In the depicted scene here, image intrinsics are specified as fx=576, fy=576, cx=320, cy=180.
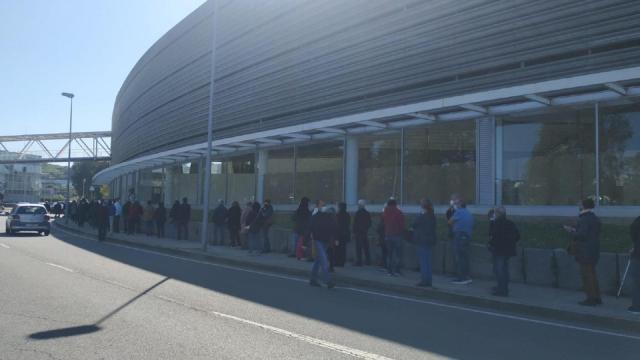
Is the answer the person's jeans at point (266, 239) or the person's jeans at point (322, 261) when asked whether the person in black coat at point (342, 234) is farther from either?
the person's jeans at point (266, 239)

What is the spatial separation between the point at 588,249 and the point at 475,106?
6.69m

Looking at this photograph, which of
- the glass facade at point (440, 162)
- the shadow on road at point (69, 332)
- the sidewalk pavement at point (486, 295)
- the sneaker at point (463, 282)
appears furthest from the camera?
Answer: the glass facade at point (440, 162)

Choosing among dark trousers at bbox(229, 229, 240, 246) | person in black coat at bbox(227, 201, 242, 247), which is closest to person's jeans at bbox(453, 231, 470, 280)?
person in black coat at bbox(227, 201, 242, 247)

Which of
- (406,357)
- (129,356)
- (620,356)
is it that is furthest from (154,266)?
(620,356)

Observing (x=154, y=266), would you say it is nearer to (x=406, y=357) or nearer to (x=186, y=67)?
(x=406, y=357)

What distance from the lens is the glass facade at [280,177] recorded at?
80.3 feet

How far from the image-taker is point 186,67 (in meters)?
33.2

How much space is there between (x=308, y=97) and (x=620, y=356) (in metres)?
17.9

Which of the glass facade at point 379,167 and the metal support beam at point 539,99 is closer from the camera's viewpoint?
the metal support beam at point 539,99

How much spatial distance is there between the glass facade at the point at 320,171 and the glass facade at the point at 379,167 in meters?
0.98

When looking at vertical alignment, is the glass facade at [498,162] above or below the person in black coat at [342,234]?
above

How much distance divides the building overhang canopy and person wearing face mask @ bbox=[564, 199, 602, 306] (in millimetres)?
3889

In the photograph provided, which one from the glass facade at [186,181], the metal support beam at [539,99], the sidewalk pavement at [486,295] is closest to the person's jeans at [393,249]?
the sidewalk pavement at [486,295]

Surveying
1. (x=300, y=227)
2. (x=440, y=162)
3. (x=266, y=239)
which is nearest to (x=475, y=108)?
(x=440, y=162)
